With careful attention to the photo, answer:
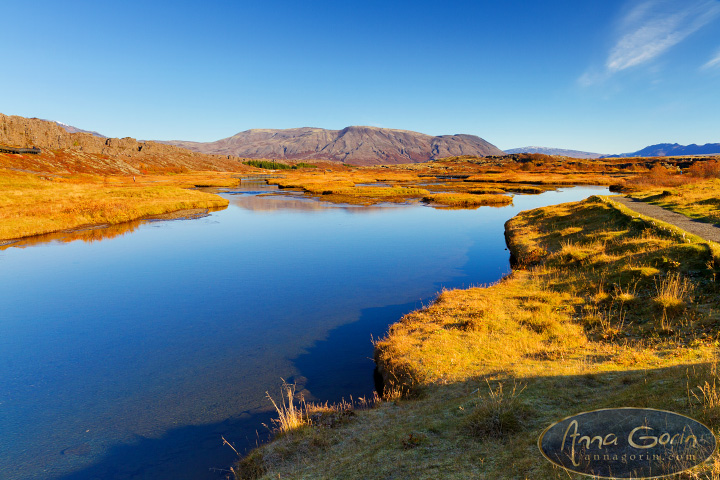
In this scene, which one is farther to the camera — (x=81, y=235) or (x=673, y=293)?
(x=81, y=235)

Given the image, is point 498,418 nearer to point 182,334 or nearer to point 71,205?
point 182,334

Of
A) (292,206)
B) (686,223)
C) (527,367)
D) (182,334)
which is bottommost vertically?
(182,334)

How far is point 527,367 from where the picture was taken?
10.7 meters

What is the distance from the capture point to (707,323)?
36.7 ft

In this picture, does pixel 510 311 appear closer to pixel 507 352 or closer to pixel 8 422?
pixel 507 352

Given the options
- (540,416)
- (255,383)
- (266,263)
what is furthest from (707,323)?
(266,263)

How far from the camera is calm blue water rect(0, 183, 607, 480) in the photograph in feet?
34.2

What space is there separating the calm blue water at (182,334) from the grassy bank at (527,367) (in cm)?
278

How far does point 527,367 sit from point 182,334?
1555cm

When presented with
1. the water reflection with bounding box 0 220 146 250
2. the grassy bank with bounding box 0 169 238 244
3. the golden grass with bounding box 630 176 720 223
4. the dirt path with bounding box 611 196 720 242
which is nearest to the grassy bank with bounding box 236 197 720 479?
the dirt path with bounding box 611 196 720 242

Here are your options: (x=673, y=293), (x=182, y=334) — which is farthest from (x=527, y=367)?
(x=182, y=334)

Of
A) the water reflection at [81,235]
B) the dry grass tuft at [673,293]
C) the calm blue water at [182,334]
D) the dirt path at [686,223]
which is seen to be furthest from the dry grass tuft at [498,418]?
the water reflection at [81,235]

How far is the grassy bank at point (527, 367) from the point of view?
6964mm

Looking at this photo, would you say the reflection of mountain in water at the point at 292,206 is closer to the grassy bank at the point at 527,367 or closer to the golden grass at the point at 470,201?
the golden grass at the point at 470,201
